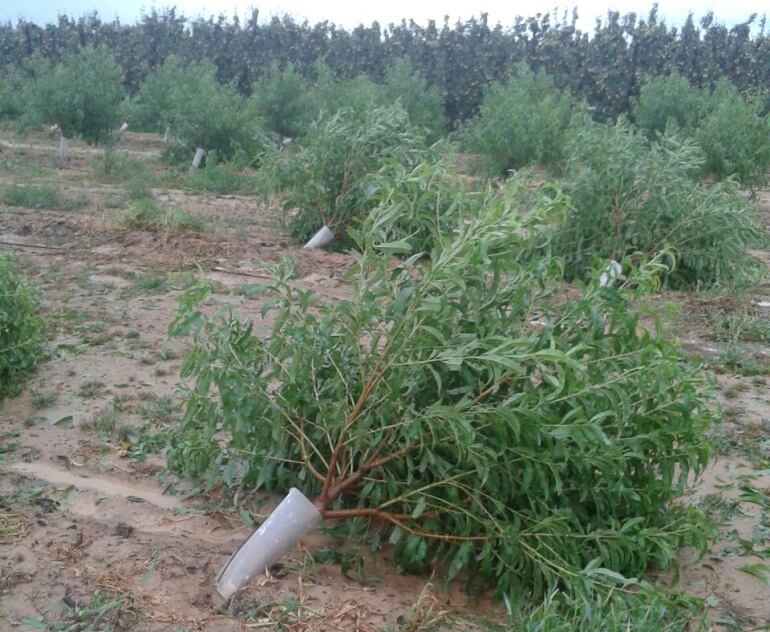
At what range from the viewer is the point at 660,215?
7.40 meters

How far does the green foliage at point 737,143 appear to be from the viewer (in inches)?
527

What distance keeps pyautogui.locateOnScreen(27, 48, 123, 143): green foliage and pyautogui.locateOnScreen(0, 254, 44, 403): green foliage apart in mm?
10851

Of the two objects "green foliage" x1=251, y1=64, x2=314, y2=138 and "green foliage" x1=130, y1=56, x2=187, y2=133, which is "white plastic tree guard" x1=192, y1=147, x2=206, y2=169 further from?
"green foliage" x1=251, y1=64, x2=314, y2=138

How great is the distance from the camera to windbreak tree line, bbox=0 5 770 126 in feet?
84.0

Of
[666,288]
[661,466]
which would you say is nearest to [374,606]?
[661,466]

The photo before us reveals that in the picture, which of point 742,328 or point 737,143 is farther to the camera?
point 737,143

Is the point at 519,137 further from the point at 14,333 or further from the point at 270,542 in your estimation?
the point at 270,542

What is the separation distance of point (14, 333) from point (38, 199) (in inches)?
226

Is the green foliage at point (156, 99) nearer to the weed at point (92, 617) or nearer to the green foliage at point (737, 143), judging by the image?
the green foliage at point (737, 143)

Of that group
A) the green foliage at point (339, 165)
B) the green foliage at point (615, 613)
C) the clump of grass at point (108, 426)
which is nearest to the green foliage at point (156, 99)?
the green foliage at point (339, 165)

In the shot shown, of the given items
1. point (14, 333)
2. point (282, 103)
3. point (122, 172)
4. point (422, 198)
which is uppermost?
point (422, 198)

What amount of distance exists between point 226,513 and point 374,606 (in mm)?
762

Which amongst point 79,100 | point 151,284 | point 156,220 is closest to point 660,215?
point 151,284

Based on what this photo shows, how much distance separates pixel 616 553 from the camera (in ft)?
9.92
